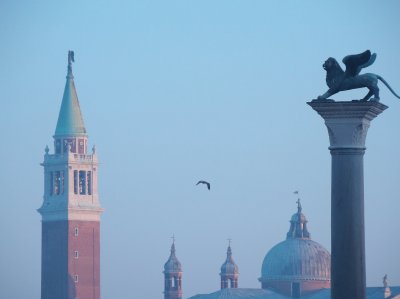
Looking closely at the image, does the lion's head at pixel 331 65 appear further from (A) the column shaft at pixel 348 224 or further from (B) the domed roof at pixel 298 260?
(B) the domed roof at pixel 298 260

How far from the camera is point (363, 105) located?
27797 millimetres

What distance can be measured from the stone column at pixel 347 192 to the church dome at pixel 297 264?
124635 millimetres

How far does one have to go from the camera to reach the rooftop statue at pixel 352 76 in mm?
28234

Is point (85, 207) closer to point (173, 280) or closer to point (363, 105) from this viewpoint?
point (173, 280)

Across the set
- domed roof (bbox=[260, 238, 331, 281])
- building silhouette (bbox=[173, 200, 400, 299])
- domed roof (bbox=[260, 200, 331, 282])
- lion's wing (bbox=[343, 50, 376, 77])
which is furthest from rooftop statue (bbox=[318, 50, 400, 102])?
domed roof (bbox=[260, 238, 331, 281])

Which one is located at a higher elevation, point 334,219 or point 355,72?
point 355,72

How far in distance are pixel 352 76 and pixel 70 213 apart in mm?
115294

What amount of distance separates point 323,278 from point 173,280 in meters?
A: 13.0

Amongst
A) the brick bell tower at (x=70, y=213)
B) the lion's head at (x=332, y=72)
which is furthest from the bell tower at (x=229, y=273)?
the lion's head at (x=332, y=72)

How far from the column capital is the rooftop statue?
251mm

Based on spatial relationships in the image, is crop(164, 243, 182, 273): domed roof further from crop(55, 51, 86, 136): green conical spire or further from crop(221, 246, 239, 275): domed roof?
crop(55, 51, 86, 136): green conical spire

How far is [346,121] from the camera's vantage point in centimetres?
2789

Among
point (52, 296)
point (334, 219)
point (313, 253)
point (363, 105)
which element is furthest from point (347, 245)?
point (313, 253)

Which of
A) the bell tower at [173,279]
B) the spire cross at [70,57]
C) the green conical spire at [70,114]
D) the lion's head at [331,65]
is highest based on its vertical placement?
the spire cross at [70,57]
